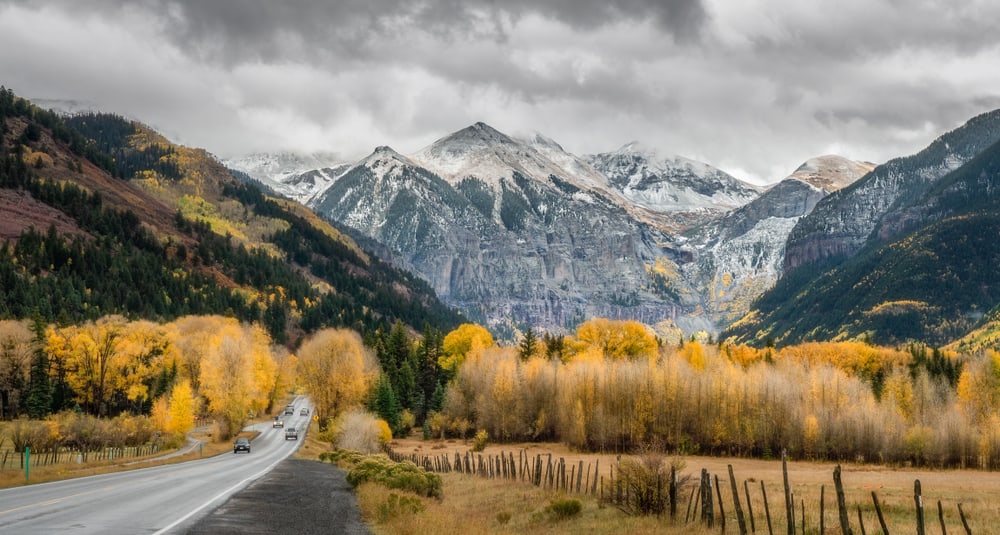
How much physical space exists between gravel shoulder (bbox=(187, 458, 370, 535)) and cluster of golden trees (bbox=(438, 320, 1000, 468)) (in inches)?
2160

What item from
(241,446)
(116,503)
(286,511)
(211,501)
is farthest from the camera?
(241,446)

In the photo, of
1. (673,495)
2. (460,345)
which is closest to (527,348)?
(460,345)

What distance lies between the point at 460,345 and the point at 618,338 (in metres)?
31.5

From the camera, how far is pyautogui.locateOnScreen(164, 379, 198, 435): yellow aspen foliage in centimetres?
9275

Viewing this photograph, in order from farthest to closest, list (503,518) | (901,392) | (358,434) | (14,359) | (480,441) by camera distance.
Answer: (901,392)
(480,441)
(14,359)
(358,434)
(503,518)

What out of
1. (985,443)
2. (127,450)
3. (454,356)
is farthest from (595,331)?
(127,450)

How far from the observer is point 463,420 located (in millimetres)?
118812

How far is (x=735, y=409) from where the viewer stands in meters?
99.5

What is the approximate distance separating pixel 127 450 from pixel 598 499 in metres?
61.1

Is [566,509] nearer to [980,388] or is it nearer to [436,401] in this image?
[436,401]

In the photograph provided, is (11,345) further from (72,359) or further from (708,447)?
(708,447)

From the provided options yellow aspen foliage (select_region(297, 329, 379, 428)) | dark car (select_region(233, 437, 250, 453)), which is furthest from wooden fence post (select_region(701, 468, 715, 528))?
yellow aspen foliage (select_region(297, 329, 379, 428))

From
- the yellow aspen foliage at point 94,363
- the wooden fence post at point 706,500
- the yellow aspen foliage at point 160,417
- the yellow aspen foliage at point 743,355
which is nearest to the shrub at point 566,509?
the wooden fence post at point 706,500

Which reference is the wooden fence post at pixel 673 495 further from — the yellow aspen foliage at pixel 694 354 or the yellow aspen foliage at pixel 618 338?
the yellow aspen foliage at pixel 618 338
